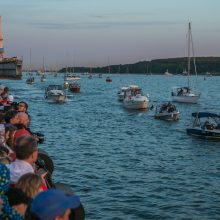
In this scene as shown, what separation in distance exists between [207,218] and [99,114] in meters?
45.4

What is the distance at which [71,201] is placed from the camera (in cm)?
409

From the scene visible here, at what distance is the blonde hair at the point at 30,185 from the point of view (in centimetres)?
532

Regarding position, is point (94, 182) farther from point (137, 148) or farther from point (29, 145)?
point (29, 145)

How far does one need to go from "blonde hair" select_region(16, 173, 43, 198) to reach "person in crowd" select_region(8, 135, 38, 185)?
105 cm

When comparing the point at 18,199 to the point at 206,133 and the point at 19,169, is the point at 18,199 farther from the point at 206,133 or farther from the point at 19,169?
the point at 206,133

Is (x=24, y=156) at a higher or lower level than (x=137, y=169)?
higher

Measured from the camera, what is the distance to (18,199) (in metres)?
5.50

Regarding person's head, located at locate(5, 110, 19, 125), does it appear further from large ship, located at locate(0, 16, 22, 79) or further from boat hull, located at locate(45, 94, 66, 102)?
large ship, located at locate(0, 16, 22, 79)

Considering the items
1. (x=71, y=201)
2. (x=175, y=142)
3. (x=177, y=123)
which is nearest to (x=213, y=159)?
(x=175, y=142)

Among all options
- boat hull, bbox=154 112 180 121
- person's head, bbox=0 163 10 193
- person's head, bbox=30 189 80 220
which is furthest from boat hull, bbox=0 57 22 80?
person's head, bbox=30 189 80 220

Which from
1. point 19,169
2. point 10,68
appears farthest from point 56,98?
point 19,169

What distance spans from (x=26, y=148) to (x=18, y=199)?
107 centimetres

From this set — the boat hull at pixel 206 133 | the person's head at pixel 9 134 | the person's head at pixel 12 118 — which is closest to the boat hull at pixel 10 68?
the boat hull at pixel 206 133

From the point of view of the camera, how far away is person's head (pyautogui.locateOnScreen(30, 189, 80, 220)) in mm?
3961
